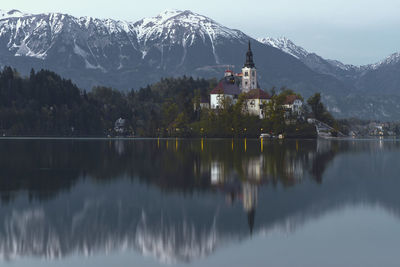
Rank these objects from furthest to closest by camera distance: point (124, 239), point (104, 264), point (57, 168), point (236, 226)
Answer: point (57, 168) → point (236, 226) → point (124, 239) → point (104, 264)

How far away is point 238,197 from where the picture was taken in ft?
123

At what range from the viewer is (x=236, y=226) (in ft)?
92.0

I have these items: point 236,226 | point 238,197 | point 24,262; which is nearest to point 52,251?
point 24,262

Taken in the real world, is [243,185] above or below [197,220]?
above

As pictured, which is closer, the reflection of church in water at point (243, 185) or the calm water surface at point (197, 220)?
the calm water surface at point (197, 220)

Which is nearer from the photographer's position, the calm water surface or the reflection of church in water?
the calm water surface

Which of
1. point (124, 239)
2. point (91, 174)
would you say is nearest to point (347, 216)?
point (124, 239)

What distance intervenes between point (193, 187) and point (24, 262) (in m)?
22.6

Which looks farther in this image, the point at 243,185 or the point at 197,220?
the point at 243,185

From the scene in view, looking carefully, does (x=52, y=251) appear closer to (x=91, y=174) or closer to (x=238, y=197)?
(x=238, y=197)

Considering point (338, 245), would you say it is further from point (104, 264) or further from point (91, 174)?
point (91, 174)

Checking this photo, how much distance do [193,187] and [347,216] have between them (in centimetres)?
1436

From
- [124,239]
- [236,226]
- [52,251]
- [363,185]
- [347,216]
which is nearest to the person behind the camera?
[52,251]

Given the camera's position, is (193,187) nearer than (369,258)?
No
